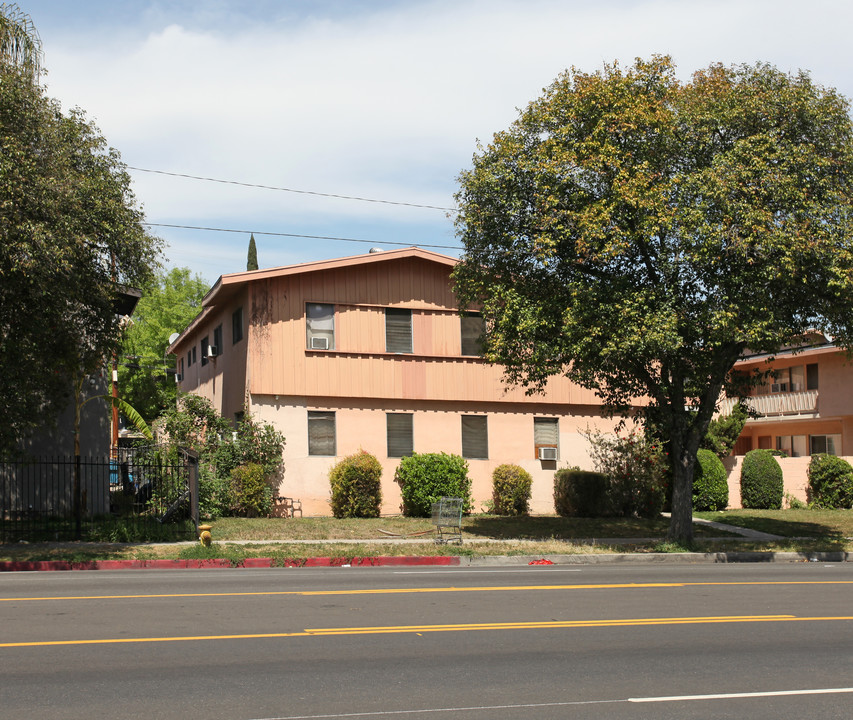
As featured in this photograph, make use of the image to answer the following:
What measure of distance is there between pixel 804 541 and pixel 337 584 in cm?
1350

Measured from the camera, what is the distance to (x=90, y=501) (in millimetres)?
22797

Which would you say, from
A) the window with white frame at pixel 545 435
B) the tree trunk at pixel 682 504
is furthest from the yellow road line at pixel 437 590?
the window with white frame at pixel 545 435

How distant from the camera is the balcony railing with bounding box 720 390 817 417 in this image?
37125 mm

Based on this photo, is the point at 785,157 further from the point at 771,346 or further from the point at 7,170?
the point at 7,170

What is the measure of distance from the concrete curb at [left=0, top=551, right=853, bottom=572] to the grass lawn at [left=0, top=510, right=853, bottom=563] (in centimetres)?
28

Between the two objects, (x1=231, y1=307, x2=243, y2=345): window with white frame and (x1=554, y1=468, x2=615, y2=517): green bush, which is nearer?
(x1=554, y1=468, x2=615, y2=517): green bush

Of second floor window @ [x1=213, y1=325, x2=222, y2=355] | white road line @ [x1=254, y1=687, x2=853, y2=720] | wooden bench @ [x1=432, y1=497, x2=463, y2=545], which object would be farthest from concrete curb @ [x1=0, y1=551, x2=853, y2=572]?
second floor window @ [x1=213, y1=325, x2=222, y2=355]

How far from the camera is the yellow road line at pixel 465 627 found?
8.78 metres

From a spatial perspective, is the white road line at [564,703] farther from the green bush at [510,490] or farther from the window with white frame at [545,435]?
the window with white frame at [545,435]

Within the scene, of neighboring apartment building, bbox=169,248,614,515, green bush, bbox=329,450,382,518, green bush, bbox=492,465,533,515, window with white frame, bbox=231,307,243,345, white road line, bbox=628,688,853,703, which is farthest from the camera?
window with white frame, bbox=231,307,243,345

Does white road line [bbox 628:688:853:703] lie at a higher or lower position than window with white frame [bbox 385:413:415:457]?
lower

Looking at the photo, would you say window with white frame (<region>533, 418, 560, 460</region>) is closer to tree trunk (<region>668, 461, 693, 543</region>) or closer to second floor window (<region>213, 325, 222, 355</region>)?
tree trunk (<region>668, 461, 693, 543</region>)

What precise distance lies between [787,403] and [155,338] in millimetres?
32318

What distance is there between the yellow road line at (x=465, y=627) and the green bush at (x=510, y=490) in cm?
1557
